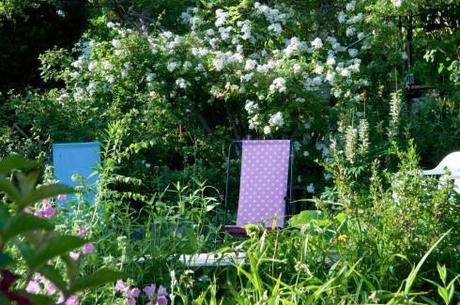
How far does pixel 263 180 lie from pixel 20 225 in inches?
190

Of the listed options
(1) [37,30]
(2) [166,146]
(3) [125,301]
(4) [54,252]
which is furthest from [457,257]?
(1) [37,30]

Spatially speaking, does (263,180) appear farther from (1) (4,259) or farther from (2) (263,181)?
(1) (4,259)

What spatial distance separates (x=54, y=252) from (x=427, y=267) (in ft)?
8.81

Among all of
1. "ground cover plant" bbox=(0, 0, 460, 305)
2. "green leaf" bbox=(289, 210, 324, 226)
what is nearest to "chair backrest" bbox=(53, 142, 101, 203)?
"ground cover plant" bbox=(0, 0, 460, 305)

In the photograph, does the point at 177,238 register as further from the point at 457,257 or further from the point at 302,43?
the point at 302,43

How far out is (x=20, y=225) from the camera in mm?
575

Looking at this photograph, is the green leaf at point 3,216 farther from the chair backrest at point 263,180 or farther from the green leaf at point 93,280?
the chair backrest at point 263,180

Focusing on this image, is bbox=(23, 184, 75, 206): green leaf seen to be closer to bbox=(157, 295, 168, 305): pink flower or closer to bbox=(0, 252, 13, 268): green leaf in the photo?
bbox=(0, 252, 13, 268): green leaf

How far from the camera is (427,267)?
3.10m

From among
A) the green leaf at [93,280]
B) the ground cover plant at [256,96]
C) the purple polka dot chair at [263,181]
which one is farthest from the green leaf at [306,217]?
the green leaf at [93,280]

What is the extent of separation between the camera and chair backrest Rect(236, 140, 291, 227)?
17.2 ft

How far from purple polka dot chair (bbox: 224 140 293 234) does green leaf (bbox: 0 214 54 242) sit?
4540mm

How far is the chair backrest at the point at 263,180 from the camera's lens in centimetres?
525

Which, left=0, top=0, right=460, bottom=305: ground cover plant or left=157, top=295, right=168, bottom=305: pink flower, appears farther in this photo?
left=0, top=0, right=460, bottom=305: ground cover plant
